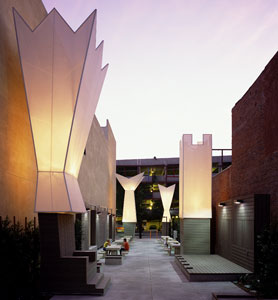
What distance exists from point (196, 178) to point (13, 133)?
32.1ft

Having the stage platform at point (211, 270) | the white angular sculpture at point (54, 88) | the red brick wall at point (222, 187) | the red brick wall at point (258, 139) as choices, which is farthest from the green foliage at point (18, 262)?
the red brick wall at point (222, 187)

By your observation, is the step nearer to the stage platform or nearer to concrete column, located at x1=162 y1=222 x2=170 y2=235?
the stage platform

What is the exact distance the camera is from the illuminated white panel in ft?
55.5

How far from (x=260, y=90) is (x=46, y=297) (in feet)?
28.4

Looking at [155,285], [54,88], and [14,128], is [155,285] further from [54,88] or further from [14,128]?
[54,88]

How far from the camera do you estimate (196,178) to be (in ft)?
56.0

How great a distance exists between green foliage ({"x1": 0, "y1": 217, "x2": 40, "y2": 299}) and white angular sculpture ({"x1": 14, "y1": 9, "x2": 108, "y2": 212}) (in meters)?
1.05

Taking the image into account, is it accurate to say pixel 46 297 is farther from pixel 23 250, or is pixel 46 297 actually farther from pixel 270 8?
pixel 270 8

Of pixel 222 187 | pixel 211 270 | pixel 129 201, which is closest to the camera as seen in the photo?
pixel 211 270

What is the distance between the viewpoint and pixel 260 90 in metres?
11.6

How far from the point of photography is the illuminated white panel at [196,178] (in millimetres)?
16906

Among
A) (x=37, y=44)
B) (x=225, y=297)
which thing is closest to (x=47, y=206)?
(x=37, y=44)

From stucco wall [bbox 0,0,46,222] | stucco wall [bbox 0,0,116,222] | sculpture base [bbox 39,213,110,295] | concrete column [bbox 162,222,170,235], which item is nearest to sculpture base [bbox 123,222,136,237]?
concrete column [bbox 162,222,170,235]

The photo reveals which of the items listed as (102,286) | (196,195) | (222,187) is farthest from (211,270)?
(222,187)
